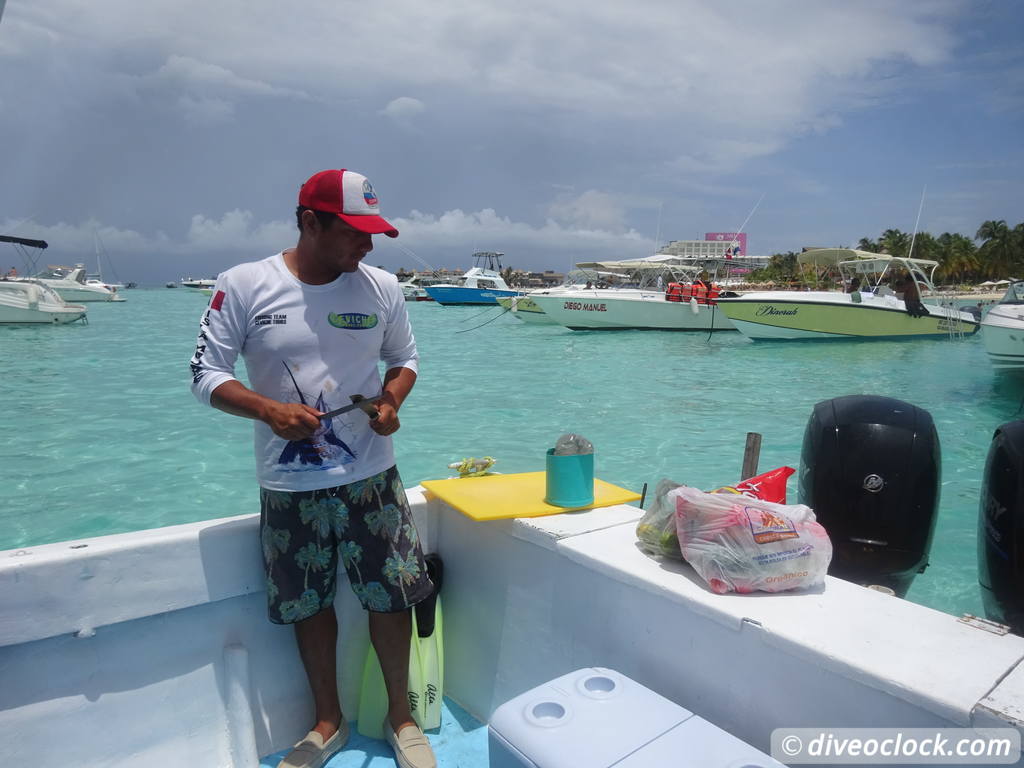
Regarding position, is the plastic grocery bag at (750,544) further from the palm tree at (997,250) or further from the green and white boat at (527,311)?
the palm tree at (997,250)

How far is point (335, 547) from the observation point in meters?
1.95

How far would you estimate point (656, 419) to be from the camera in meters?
9.35

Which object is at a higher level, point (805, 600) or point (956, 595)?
point (805, 600)

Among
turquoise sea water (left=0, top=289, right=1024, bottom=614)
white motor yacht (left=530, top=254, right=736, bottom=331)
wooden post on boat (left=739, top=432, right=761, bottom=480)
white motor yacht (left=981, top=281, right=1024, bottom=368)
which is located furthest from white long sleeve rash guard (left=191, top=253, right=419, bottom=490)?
white motor yacht (left=530, top=254, right=736, bottom=331)

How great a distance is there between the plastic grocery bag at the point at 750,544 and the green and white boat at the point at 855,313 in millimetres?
17553

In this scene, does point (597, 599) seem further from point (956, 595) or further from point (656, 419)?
point (656, 419)

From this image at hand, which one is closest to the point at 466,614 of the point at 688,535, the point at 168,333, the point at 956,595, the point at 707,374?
the point at 688,535

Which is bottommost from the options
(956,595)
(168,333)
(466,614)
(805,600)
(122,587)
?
(168,333)

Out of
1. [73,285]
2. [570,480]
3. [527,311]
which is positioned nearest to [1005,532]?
[570,480]

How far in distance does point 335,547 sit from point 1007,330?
12043 millimetres

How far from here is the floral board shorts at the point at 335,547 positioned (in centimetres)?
187

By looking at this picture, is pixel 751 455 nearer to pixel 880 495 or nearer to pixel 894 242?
pixel 880 495

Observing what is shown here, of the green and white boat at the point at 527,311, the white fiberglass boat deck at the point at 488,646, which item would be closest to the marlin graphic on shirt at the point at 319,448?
the white fiberglass boat deck at the point at 488,646

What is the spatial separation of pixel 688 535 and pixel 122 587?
4.71 feet
